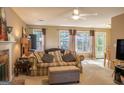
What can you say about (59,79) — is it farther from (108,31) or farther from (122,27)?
(108,31)

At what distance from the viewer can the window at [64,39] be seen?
8.99 meters

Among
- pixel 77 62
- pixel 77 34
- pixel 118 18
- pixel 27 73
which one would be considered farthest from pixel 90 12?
pixel 77 34

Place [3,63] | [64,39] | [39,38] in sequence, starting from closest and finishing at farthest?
1. [3,63]
2. [39,38]
3. [64,39]

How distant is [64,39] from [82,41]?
1.17 metres

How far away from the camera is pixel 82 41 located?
9.42 m

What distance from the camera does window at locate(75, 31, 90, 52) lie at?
930 centimetres

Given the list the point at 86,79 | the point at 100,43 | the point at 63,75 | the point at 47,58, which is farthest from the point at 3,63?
the point at 100,43

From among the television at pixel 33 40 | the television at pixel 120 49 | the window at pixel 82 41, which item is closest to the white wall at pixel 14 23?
the television at pixel 33 40

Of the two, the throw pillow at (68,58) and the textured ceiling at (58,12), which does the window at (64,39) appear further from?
the throw pillow at (68,58)

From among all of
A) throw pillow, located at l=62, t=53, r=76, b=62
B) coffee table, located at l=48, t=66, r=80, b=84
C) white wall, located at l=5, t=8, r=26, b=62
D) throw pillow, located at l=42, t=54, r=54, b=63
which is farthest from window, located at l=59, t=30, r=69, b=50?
coffee table, located at l=48, t=66, r=80, b=84

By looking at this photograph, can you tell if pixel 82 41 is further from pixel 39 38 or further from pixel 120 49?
pixel 120 49

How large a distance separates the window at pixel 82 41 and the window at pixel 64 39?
23.7 inches

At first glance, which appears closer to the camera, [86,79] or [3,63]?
[3,63]
